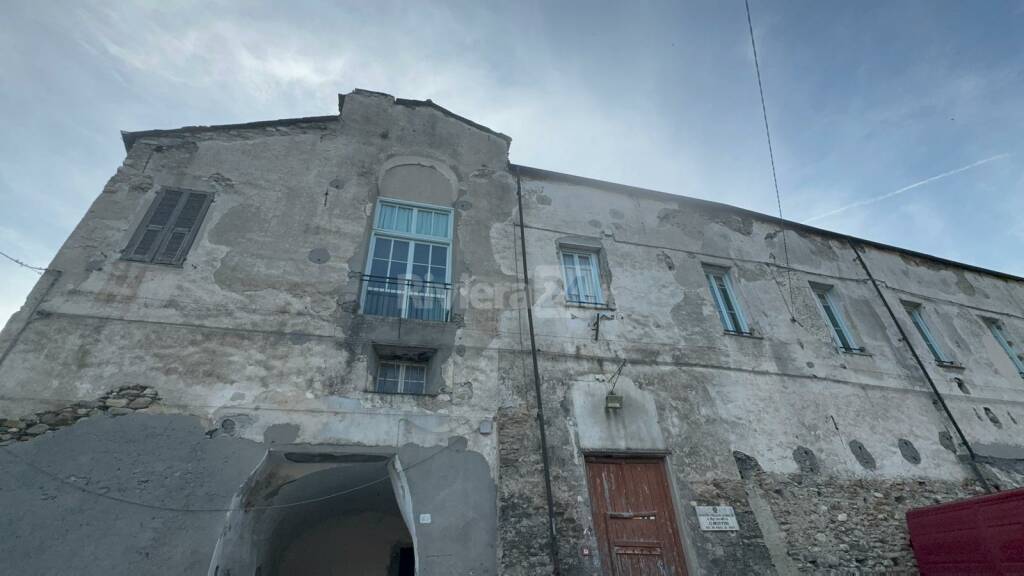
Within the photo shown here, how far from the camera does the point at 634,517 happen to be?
6.81m

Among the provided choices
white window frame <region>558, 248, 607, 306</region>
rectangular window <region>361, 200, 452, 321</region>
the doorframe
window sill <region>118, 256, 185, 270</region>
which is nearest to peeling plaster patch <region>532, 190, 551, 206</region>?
white window frame <region>558, 248, 607, 306</region>

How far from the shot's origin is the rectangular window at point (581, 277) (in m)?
8.86

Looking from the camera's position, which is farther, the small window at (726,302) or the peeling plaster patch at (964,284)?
the peeling plaster patch at (964,284)

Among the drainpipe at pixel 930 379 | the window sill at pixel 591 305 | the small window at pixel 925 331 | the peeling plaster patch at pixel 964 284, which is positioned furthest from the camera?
the peeling plaster patch at pixel 964 284

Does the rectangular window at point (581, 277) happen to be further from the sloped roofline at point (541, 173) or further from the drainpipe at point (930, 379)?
the drainpipe at point (930, 379)

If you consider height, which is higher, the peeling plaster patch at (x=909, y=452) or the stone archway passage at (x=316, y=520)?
the peeling plaster patch at (x=909, y=452)

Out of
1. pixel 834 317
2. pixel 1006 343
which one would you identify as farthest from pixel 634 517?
pixel 1006 343

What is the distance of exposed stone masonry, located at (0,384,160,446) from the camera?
18.3 ft

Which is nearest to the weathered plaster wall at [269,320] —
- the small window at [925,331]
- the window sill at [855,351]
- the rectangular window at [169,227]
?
the rectangular window at [169,227]

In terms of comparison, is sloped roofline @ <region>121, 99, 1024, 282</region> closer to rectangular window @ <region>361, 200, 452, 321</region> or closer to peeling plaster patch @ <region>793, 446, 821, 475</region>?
rectangular window @ <region>361, 200, 452, 321</region>

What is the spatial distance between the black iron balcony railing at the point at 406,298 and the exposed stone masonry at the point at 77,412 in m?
2.80

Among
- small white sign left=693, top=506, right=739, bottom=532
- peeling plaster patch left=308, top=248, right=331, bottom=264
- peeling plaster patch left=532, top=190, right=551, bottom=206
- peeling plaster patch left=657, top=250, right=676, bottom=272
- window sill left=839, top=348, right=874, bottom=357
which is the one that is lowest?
small white sign left=693, top=506, right=739, bottom=532

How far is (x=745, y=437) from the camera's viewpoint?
26.0 ft

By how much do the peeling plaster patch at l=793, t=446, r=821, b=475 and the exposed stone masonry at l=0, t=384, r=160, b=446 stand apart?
29.4ft
